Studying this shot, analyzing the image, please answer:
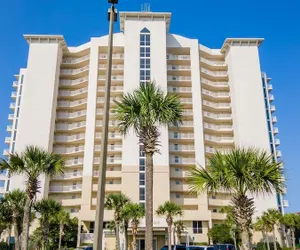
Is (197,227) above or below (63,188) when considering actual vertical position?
below

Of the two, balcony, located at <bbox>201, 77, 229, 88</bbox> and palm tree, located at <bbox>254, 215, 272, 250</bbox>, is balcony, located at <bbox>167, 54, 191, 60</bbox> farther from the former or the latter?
palm tree, located at <bbox>254, 215, 272, 250</bbox>

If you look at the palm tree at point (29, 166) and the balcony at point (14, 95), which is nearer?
the palm tree at point (29, 166)

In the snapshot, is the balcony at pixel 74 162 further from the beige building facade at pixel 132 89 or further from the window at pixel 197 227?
the window at pixel 197 227

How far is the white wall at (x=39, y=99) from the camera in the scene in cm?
6075

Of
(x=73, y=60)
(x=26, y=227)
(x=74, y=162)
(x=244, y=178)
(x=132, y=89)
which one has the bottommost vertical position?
(x=26, y=227)

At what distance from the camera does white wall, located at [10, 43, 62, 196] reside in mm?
60750

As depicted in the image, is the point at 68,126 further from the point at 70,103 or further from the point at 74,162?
the point at 74,162

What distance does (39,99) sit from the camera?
63562mm

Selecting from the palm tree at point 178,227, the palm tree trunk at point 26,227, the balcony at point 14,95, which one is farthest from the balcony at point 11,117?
the palm tree trunk at point 26,227

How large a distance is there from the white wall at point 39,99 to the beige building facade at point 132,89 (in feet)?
0.63

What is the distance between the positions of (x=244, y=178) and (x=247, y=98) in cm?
5241

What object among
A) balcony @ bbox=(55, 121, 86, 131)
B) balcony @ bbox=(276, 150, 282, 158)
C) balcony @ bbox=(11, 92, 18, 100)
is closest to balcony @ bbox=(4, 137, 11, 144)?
balcony @ bbox=(11, 92, 18, 100)

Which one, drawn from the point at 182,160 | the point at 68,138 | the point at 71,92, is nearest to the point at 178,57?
the point at 182,160

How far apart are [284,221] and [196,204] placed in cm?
1531
